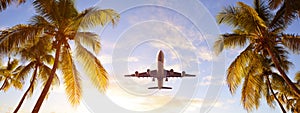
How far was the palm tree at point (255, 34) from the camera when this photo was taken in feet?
54.5

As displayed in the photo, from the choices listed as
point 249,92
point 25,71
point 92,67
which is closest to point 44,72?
point 25,71

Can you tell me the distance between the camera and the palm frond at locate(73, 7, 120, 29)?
1523 centimetres

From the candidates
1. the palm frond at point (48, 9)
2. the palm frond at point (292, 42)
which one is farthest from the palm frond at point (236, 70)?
the palm frond at point (48, 9)

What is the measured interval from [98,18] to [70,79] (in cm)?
356

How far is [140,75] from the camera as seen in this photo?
34.3 metres

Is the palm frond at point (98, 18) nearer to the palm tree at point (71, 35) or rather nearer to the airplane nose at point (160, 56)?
the palm tree at point (71, 35)

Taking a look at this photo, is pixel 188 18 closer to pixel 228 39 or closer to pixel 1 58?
pixel 228 39

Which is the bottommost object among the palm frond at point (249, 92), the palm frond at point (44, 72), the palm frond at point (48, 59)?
the palm frond at point (249, 92)

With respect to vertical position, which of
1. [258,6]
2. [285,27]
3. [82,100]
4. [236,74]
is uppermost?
[258,6]

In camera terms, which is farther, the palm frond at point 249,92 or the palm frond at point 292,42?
the palm frond at point 249,92

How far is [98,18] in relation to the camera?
1521 centimetres

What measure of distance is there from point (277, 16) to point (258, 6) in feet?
6.41

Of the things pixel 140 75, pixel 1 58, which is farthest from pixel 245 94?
pixel 140 75

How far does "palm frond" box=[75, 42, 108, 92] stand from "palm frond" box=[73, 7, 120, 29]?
112 cm
